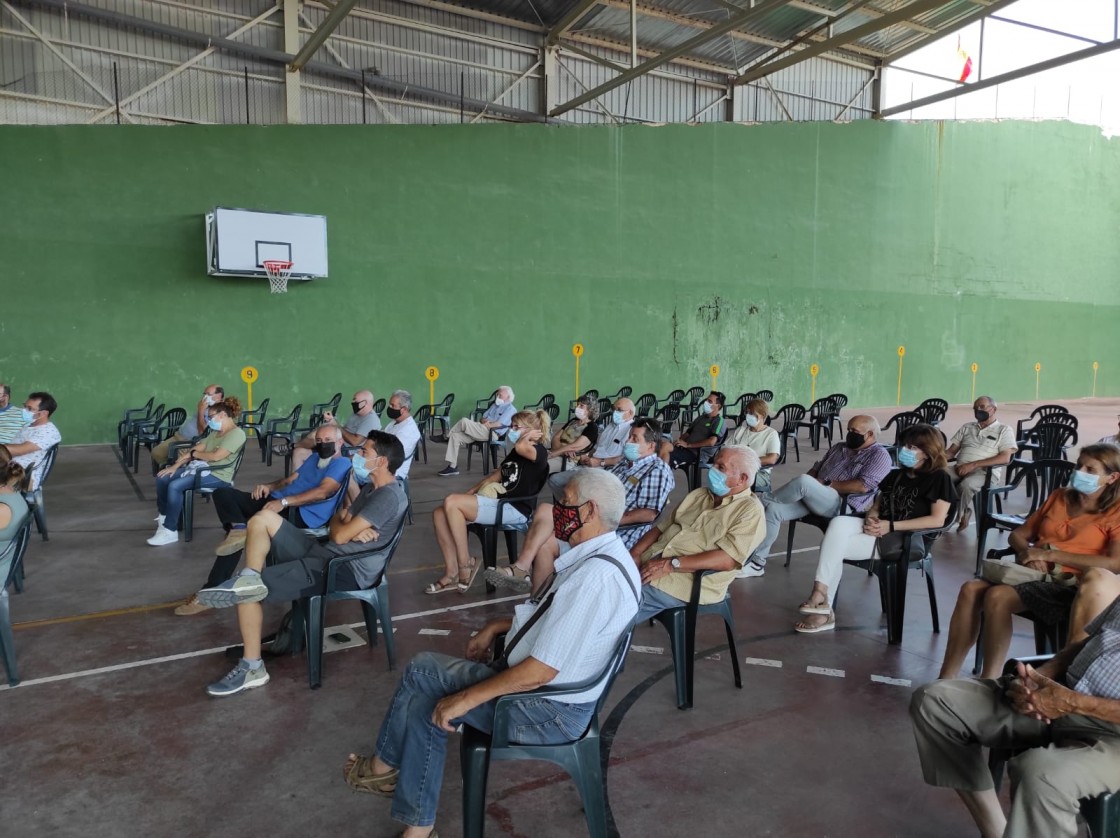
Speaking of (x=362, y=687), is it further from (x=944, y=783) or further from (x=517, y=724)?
(x=944, y=783)

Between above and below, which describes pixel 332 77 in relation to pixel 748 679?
above

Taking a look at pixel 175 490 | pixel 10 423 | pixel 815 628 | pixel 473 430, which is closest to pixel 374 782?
pixel 815 628

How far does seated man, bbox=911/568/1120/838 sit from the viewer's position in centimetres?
192

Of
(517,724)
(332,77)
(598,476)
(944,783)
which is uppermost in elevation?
(332,77)

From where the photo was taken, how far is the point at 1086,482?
11.1 ft

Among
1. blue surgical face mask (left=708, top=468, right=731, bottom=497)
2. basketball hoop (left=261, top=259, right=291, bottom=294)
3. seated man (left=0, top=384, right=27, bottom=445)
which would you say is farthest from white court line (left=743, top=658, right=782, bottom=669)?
basketball hoop (left=261, top=259, right=291, bottom=294)

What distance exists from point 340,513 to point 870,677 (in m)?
2.70

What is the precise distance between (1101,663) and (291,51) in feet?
51.7

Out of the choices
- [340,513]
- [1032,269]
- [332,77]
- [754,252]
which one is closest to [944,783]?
[340,513]

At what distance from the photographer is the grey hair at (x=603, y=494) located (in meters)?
2.32

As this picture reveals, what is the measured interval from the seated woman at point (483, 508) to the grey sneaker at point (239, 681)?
4.52 feet

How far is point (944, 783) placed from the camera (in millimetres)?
2258

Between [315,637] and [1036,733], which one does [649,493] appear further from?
[1036,733]

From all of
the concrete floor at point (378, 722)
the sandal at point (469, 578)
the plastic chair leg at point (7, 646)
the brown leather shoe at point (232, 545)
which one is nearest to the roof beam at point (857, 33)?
the concrete floor at point (378, 722)
